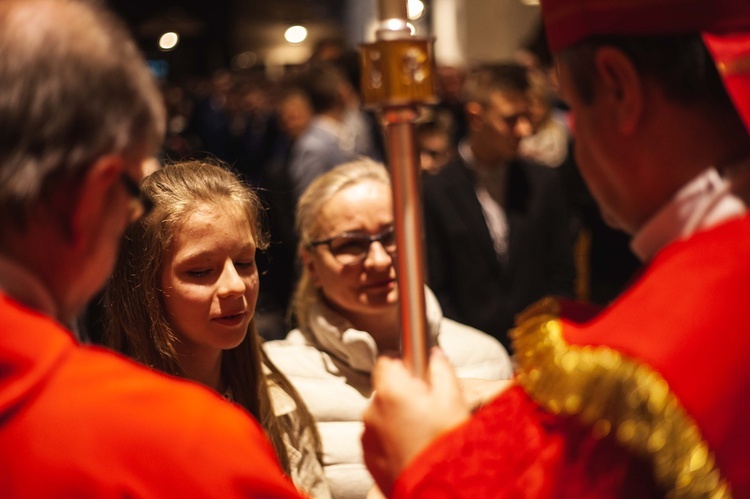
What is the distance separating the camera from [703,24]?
1385mm

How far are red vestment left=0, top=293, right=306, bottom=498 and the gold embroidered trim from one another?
42 cm

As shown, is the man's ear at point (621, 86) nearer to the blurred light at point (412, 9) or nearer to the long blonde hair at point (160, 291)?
the blurred light at point (412, 9)

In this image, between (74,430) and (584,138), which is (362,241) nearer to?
(584,138)

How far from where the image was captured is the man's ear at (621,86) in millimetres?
1400

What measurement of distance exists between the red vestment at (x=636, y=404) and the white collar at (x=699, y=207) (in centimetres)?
3

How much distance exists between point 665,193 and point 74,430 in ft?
2.72

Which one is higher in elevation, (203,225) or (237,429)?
(203,225)

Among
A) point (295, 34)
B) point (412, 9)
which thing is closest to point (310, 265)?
point (412, 9)

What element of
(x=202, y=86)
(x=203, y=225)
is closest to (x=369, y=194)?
(x=203, y=225)

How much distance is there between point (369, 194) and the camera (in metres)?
2.90

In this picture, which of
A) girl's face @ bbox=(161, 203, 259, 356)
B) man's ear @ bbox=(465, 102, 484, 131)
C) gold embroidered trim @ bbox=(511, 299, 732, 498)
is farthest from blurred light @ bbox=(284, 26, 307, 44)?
gold embroidered trim @ bbox=(511, 299, 732, 498)

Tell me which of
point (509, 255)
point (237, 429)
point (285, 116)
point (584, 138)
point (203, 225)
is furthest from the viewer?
point (285, 116)

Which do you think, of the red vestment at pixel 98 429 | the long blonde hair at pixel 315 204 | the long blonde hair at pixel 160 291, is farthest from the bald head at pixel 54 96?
the long blonde hair at pixel 315 204

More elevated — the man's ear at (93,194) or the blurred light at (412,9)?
the blurred light at (412,9)
